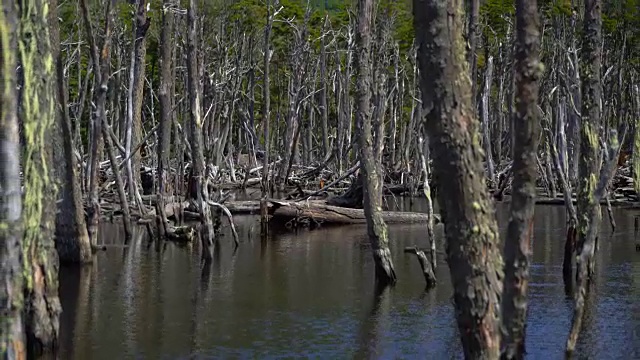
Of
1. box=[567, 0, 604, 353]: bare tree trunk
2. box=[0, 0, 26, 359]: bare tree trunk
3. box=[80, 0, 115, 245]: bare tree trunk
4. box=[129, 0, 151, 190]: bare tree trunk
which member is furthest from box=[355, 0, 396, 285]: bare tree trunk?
box=[0, 0, 26, 359]: bare tree trunk

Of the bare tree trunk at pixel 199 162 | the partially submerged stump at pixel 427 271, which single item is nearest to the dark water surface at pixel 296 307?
the partially submerged stump at pixel 427 271

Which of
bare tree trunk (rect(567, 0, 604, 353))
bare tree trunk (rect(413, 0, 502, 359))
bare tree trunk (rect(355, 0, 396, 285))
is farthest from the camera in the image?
bare tree trunk (rect(355, 0, 396, 285))

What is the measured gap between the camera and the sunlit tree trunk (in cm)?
888

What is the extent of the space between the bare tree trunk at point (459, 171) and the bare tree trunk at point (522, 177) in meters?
0.60

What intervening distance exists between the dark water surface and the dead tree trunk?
579mm

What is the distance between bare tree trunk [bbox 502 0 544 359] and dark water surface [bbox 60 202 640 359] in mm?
3128

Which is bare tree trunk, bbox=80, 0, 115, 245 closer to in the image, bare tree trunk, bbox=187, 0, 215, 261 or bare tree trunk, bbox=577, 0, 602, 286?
bare tree trunk, bbox=187, 0, 215, 261

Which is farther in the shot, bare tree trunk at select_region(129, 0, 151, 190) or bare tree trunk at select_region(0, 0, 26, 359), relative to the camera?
bare tree trunk at select_region(129, 0, 151, 190)

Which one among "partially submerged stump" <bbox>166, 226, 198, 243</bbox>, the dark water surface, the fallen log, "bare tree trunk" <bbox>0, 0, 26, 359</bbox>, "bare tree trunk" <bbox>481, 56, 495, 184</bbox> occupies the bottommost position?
the dark water surface

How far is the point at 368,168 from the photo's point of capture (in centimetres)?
1552

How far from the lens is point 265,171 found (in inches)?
1137

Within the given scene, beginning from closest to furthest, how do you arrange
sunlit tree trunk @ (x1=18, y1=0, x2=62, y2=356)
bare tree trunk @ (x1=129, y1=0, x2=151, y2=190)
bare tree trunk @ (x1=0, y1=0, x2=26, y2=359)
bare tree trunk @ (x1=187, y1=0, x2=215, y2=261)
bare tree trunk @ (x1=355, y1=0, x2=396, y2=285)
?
bare tree trunk @ (x1=0, y1=0, x2=26, y2=359)
sunlit tree trunk @ (x1=18, y1=0, x2=62, y2=356)
bare tree trunk @ (x1=355, y1=0, x2=396, y2=285)
bare tree trunk @ (x1=187, y1=0, x2=215, y2=261)
bare tree trunk @ (x1=129, y1=0, x2=151, y2=190)

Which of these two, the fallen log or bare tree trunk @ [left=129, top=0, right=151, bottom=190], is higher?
bare tree trunk @ [left=129, top=0, right=151, bottom=190]

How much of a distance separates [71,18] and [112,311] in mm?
24411
